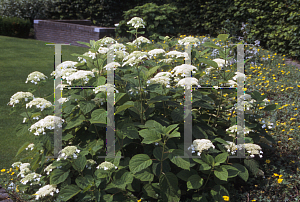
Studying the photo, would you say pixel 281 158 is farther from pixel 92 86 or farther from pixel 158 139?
pixel 92 86

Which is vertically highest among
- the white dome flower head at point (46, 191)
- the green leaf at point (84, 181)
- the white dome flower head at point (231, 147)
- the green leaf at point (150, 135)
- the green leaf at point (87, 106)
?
the green leaf at point (87, 106)

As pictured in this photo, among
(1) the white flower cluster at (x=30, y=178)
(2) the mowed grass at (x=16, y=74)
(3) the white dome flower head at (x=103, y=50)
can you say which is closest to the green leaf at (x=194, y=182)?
(1) the white flower cluster at (x=30, y=178)

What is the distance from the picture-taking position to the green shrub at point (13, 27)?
9.67 metres

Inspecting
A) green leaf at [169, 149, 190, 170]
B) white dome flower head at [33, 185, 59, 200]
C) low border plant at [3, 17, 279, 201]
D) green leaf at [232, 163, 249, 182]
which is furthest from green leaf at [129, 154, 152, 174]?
green leaf at [232, 163, 249, 182]

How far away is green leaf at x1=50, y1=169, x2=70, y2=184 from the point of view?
204 centimetres

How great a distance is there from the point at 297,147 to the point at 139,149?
6.06ft

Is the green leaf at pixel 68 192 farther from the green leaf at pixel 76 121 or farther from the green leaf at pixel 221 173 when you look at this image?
the green leaf at pixel 221 173

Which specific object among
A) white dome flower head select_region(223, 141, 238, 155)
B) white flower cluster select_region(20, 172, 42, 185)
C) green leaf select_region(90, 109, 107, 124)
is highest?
green leaf select_region(90, 109, 107, 124)

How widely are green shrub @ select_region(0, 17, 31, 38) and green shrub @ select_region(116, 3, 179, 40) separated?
3.88 m

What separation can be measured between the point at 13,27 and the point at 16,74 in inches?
192

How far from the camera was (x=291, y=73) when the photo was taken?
17.7 feet

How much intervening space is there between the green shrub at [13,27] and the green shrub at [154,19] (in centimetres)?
388

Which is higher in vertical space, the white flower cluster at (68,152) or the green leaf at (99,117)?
the green leaf at (99,117)

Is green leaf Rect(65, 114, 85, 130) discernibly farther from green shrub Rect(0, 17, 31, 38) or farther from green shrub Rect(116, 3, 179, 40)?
green shrub Rect(0, 17, 31, 38)
